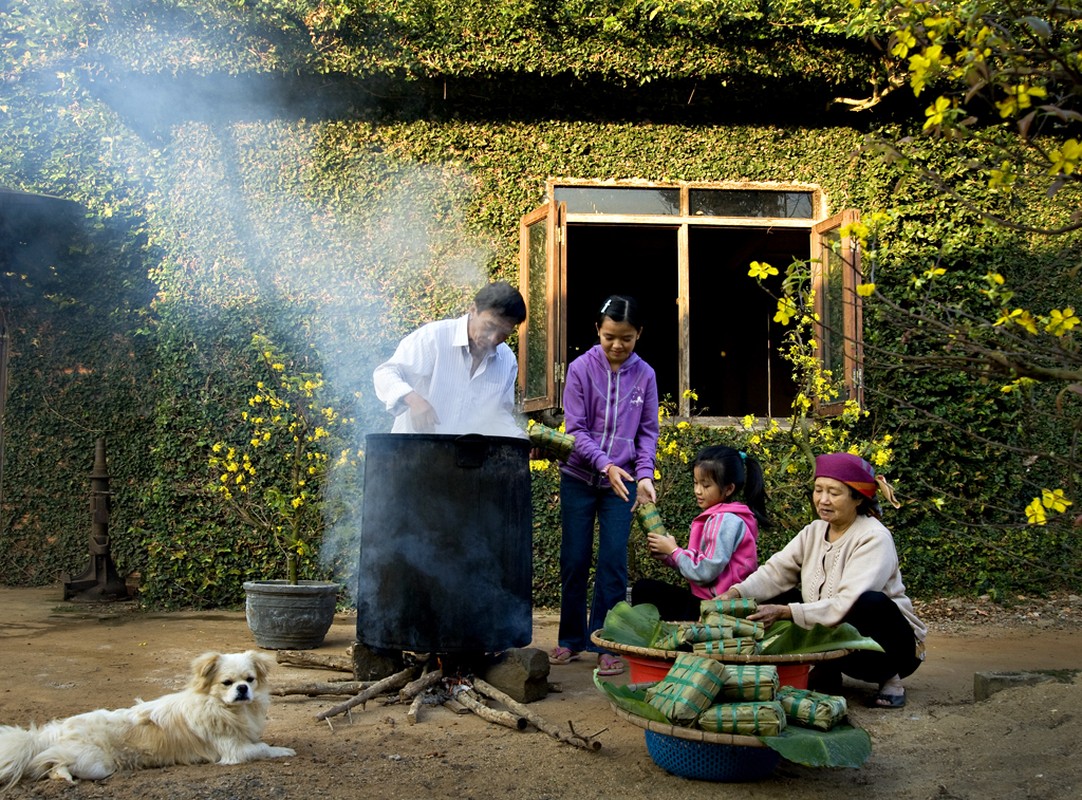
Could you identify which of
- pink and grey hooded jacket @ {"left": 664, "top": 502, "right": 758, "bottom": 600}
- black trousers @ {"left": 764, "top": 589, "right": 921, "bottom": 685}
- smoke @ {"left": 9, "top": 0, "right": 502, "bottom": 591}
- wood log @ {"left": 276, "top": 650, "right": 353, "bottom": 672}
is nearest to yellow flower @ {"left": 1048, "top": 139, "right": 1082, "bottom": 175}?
black trousers @ {"left": 764, "top": 589, "right": 921, "bottom": 685}

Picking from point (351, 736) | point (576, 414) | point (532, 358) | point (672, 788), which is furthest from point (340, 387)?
point (672, 788)

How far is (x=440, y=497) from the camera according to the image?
3.79 m

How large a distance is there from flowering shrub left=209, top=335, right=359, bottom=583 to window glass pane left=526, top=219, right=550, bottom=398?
140 centimetres

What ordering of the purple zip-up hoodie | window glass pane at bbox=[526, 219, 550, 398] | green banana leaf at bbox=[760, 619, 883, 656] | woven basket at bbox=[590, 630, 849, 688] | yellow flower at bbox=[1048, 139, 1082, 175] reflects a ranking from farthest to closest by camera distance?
window glass pane at bbox=[526, 219, 550, 398] < the purple zip-up hoodie < green banana leaf at bbox=[760, 619, 883, 656] < woven basket at bbox=[590, 630, 849, 688] < yellow flower at bbox=[1048, 139, 1082, 175]

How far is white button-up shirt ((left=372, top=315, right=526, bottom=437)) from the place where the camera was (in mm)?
4168

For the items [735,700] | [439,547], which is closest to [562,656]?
[439,547]

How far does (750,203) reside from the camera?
7.87 m

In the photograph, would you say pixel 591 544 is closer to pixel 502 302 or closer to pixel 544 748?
pixel 502 302

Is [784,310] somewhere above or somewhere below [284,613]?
above

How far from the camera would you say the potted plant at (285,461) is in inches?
247

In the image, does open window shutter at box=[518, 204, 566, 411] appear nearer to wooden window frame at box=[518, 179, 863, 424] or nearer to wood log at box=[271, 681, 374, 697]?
wooden window frame at box=[518, 179, 863, 424]

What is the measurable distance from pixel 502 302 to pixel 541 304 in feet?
10.6

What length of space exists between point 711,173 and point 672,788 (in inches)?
232

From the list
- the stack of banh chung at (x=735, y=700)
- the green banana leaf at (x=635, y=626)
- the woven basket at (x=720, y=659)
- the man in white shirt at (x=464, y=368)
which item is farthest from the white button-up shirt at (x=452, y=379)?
the stack of banh chung at (x=735, y=700)
